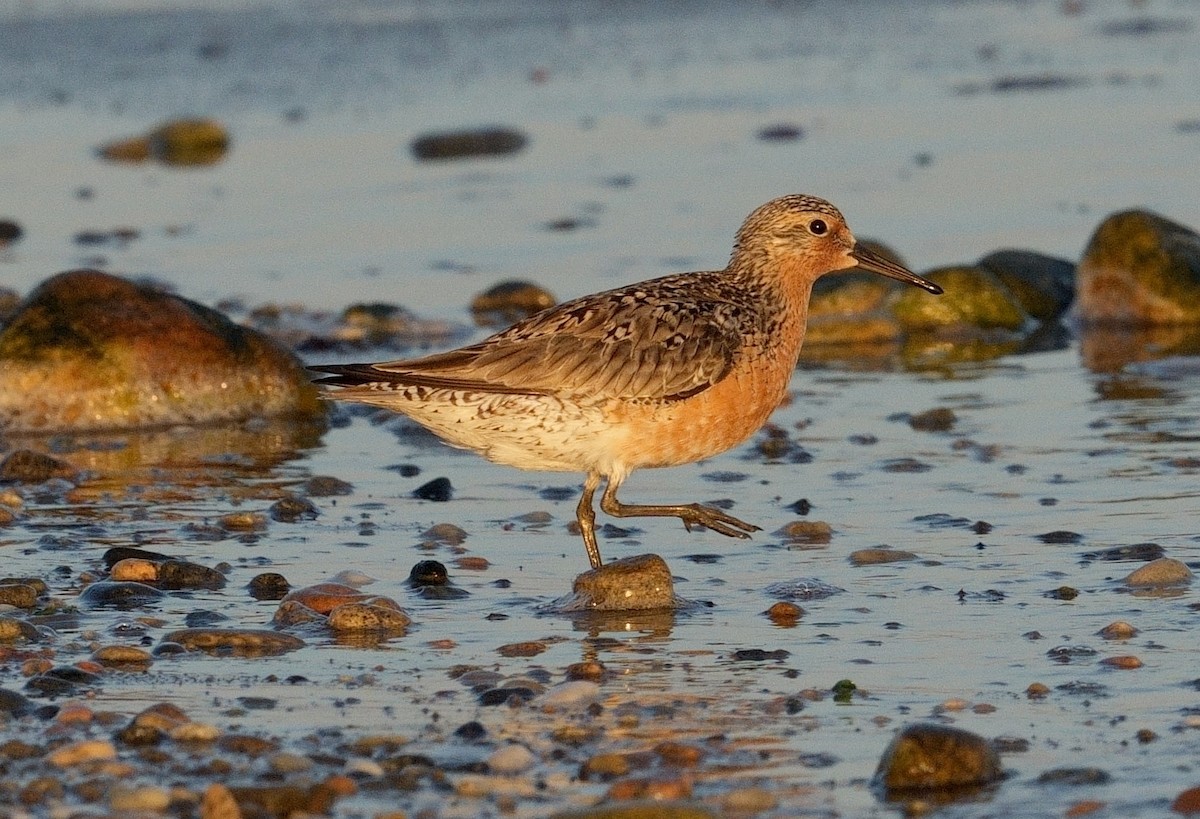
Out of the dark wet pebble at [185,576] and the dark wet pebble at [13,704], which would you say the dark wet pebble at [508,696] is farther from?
the dark wet pebble at [185,576]

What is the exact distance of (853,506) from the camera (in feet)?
28.3

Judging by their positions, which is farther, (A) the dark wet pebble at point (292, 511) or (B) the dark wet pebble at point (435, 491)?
(B) the dark wet pebble at point (435, 491)

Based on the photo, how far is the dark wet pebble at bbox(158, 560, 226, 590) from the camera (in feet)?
24.6

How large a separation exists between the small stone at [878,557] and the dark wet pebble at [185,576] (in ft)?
7.51

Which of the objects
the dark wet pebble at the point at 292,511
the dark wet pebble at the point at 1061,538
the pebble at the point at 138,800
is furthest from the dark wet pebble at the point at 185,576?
the dark wet pebble at the point at 1061,538

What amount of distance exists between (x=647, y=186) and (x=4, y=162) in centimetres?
518

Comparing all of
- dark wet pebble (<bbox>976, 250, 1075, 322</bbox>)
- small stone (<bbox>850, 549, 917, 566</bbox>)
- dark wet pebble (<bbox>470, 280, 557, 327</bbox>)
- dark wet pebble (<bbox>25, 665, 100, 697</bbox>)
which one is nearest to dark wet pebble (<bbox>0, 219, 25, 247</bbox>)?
dark wet pebble (<bbox>470, 280, 557, 327</bbox>)

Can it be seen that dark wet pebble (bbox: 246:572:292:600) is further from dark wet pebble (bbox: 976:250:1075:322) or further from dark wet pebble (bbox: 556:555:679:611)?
dark wet pebble (bbox: 976:250:1075:322)

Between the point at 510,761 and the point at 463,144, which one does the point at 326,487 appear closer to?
the point at 510,761

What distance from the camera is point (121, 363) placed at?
33.7 feet

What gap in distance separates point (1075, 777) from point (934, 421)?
4.74m

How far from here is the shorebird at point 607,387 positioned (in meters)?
7.59

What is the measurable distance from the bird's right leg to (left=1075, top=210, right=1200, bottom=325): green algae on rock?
5.12m

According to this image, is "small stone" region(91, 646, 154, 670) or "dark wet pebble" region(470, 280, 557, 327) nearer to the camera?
"small stone" region(91, 646, 154, 670)
